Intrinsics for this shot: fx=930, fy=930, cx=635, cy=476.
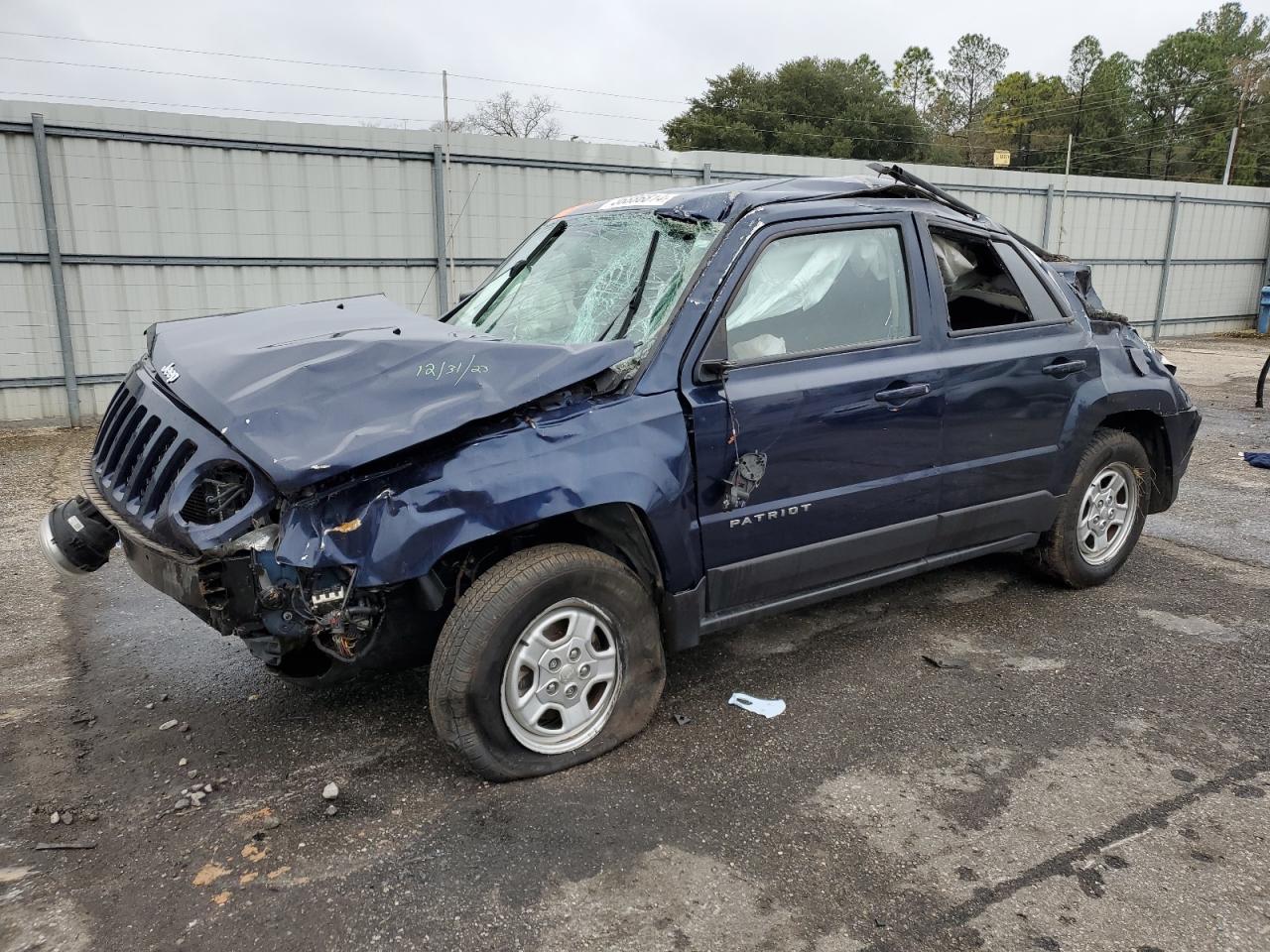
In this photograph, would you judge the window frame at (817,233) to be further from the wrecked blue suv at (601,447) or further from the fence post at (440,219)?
the fence post at (440,219)

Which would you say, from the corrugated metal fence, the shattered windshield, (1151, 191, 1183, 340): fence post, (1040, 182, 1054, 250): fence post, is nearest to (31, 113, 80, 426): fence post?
the corrugated metal fence

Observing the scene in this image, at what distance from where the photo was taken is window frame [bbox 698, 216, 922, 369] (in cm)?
339

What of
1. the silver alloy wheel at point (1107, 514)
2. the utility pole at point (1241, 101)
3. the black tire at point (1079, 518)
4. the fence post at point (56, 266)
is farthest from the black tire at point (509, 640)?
the utility pole at point (1241, 101)

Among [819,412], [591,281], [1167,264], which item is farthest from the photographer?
[1167,264]

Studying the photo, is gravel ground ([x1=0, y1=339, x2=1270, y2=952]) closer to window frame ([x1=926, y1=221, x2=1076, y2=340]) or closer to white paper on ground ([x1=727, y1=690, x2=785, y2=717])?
white paper on ground ([x1=727, y1=690, x2=785, y2=717])

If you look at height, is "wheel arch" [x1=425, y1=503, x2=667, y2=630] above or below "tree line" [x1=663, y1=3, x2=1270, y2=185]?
below

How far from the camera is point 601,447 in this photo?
120 inches

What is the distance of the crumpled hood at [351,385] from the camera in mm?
2727

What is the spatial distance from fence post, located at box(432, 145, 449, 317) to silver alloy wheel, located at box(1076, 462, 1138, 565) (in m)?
7.27

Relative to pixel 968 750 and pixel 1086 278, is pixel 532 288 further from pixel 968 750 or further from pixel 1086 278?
pixel 1086 278

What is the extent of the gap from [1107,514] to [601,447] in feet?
10.2

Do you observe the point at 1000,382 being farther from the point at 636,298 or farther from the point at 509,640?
the point at 509,640

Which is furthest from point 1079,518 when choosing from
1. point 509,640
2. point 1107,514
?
point 509,640

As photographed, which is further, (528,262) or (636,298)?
(528,262)
